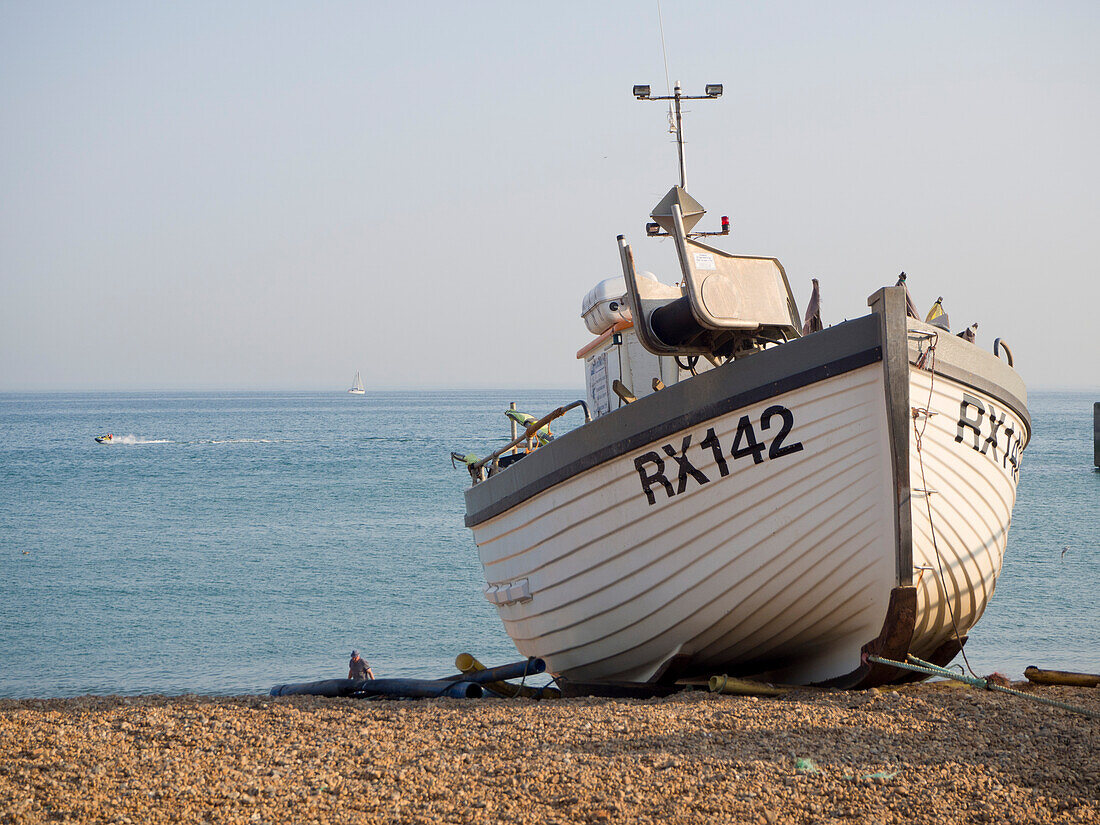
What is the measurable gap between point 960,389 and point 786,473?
1257 millimetres

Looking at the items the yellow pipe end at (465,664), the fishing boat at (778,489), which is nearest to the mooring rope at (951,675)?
the fishing boat at (778,489)

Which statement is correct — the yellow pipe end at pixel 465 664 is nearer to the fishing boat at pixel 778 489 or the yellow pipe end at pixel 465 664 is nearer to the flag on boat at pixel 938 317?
the fishing boat at pixel 778 489

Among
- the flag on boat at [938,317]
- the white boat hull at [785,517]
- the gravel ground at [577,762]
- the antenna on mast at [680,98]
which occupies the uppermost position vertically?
the antenna on mast at [680,98]

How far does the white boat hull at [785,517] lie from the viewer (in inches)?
224

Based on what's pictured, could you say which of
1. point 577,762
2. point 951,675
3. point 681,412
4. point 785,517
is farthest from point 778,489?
point 577,762

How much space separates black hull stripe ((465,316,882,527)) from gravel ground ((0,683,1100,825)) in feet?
5.16

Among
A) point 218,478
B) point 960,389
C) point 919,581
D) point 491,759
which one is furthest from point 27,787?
point 218,478

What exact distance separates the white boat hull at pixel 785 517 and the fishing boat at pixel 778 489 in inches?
0.5

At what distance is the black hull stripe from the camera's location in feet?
18.5

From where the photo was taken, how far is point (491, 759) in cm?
492

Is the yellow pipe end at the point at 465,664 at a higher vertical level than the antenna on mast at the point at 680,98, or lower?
lower

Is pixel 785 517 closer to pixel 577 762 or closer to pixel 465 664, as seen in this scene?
pixel 577 762

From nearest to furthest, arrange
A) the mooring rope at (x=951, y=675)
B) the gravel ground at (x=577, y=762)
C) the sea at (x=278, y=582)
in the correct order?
the gravel ground at (x=577, y=762) → the mooring rope at (x=951, y=675) → the sea at (x=278, y=582)

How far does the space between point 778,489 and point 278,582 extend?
1731cm
